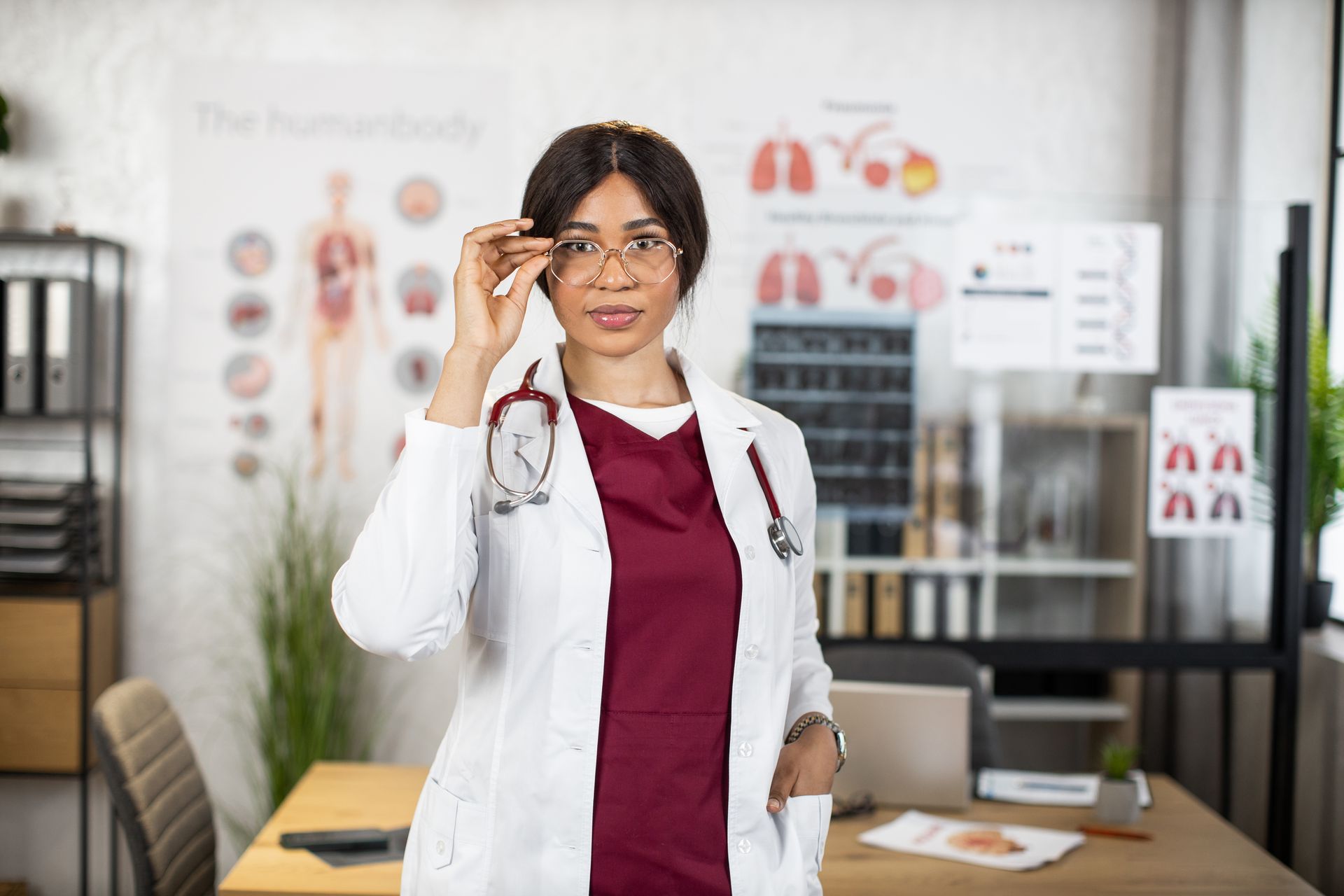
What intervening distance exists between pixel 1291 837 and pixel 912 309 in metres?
1.92

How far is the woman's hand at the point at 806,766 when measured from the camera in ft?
4.98

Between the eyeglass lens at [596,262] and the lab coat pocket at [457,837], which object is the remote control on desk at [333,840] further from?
the eyeglass lens at [596,262]

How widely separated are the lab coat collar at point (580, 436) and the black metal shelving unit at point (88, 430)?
2.48 m

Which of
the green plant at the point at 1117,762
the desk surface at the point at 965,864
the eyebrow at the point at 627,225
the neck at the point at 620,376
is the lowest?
the desk surface at the point at 965,864

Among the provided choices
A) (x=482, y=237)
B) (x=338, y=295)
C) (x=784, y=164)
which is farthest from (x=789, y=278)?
(x=482, y=237)

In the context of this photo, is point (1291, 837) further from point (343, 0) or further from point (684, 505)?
point (343, 0)

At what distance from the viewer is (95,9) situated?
3814mm

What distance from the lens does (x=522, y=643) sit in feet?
4.58

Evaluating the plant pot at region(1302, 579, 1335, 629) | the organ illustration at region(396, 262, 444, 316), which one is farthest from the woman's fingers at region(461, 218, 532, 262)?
the plant pot at region(1302, 579, 1335, 629)

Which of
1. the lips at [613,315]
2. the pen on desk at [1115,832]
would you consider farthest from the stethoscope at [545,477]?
the pen on desk at [1115,832]

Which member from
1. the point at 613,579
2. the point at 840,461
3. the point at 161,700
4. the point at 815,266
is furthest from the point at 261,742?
the point at 613,579

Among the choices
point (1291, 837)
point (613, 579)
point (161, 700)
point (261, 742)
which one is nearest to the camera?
point (613, 579)

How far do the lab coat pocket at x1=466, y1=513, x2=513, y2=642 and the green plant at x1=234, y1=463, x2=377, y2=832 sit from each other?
91.4 inches

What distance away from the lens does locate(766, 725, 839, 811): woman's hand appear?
4.98 ft
